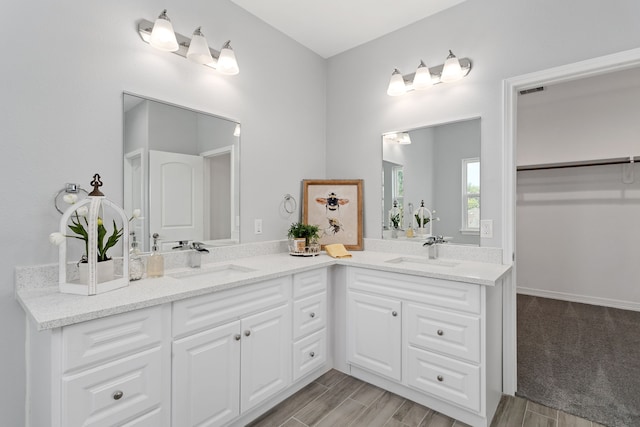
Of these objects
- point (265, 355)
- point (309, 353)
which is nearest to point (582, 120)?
point (309, 353)

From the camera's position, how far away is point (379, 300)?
7.11 feet

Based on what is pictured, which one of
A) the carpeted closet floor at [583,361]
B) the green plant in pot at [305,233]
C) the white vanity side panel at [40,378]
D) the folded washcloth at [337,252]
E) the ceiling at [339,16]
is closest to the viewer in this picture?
the white vanity side panel at [40,378]

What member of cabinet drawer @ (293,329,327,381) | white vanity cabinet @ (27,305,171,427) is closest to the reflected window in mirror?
cabinet drawer @ (293,329,327,381)

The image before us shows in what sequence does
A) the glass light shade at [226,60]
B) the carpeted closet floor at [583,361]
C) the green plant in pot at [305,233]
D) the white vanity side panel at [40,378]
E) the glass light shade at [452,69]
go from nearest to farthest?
the white vanity side panel at [40,378] < the carpeted closet floor at [583,361] < the glass light shade at [226,60] < the glass light shade at [452,69] < the green plant in pot at [305,233]

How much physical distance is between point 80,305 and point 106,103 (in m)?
1.09

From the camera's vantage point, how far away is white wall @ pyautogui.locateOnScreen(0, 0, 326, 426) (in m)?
1.44

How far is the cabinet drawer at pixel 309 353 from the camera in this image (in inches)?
82.3

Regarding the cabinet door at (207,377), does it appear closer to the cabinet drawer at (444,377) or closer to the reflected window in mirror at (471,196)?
the cabinet drawer at (444,377)

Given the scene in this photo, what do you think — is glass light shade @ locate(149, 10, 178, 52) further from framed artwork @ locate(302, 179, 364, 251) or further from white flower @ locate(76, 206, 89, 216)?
framed artwork @ locate(302, 179, 364, 251)

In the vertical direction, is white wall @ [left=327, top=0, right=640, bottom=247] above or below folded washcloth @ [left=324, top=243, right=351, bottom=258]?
above

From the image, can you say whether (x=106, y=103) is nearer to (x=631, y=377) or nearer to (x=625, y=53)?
(x=625, y=53)

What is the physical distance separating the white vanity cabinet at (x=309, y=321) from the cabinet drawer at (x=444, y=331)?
0.61 meters

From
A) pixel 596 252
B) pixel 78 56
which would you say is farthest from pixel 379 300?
pixel 596 252

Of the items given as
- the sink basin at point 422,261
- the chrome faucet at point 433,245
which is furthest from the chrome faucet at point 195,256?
the chrome faucet at point 433,245
